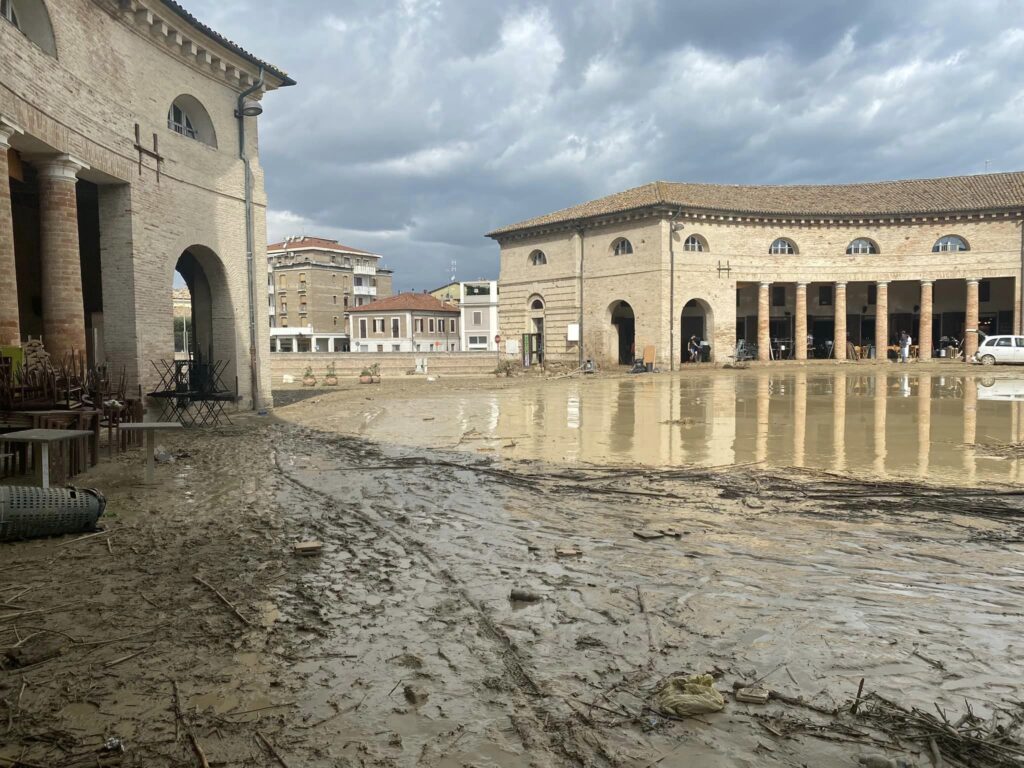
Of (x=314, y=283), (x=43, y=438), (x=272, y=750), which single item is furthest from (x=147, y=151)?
(x=314, y=283)

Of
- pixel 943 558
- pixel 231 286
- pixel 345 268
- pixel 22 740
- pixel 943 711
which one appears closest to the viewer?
pixel 22 740

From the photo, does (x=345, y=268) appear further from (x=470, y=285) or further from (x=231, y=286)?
(x=231, y=286)

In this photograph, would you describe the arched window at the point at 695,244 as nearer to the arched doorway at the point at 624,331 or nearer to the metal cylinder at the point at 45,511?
the arched doorway at the point at 624,331

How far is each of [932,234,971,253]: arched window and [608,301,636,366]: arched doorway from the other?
17.1m

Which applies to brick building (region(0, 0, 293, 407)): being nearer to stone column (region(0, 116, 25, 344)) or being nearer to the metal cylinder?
stone column (region(0, 116, 25, 344))

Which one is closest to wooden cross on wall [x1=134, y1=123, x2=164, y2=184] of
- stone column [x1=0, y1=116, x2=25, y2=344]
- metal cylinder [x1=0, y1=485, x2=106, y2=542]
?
stone column [x1=0, y1=116, x2=25, y2=344]

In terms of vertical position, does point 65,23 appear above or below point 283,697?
above

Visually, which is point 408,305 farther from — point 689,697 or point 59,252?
point 689,697

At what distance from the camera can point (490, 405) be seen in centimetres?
1967

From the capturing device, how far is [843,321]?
3978 centimetres

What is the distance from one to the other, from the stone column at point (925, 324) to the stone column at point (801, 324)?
6295 mm

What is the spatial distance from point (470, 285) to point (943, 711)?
232ft

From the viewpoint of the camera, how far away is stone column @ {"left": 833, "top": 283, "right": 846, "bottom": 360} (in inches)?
1558

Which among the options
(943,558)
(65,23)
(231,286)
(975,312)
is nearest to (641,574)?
(943,558)
